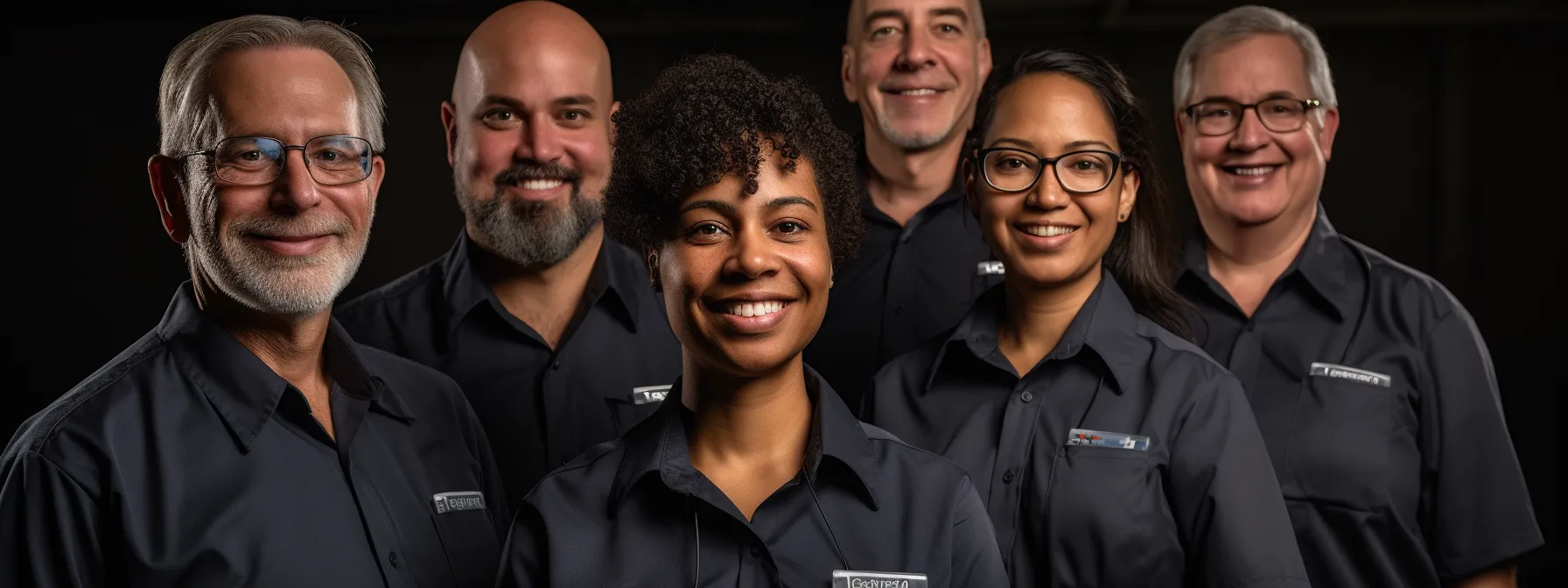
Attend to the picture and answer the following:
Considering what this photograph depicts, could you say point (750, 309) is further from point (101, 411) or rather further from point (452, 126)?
point (452, 126)

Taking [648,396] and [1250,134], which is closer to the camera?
[648,396]

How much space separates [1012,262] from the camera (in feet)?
10.8

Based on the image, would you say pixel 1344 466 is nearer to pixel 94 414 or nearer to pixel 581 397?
pixel 581 397

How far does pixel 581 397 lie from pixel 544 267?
41 centimetres

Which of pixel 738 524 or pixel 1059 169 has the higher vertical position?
pixel 1059 169

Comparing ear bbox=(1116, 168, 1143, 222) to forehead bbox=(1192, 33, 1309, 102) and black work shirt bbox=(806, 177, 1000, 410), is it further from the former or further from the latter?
forehead bbox=(1192, 33, 1309, 102)

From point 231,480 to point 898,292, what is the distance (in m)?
2.09

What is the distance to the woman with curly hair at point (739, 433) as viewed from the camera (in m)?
2.56

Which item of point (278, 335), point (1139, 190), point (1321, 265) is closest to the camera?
point (278, 335)

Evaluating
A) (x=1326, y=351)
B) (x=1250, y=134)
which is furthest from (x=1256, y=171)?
(x=1326, y=351)

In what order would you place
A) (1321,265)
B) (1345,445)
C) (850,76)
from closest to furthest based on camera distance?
(1345,445)
(1321,265)
(850,76)

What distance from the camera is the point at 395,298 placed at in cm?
424

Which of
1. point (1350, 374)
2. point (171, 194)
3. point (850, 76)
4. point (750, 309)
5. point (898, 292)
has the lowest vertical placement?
point (1350, 374)

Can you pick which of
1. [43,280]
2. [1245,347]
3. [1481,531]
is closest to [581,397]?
[1245,347]
